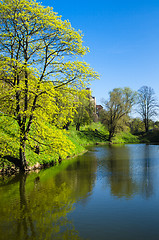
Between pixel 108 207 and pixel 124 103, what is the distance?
5299 cm

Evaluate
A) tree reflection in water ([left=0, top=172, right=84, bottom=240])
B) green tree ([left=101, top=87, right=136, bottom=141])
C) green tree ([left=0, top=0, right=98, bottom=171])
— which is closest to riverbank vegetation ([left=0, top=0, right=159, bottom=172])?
green tree ([left=0, top=0, right=98, bottom=171])

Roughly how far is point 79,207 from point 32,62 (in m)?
12.5

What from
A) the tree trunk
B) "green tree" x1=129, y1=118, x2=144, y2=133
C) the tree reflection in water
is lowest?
the tree reflection in water

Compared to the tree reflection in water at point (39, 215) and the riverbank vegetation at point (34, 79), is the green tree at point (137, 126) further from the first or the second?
the tree reflection in water at point (39, 215)

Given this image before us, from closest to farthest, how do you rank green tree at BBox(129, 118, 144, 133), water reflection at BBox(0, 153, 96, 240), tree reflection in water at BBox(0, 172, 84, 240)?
1. tree reflection in water at BBox(0, 172, 84, 240)
2. water reflection at BBox(0, 153, 96, 240)
3. green tree at BBox(129, 118, 144, 133)

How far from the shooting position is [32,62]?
18.2 meters

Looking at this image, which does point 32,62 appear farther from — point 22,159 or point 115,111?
point 115,111

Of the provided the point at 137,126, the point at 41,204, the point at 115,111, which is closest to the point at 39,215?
the point at 41,204

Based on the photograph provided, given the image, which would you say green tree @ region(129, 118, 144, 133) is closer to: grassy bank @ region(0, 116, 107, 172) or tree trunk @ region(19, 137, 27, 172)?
grassy bank @ region(0, 116, 107, 172)

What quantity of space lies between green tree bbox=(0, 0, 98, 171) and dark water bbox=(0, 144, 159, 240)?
16.4 ft

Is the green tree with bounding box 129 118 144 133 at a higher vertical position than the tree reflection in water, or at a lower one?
higher

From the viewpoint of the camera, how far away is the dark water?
8172 millimetres

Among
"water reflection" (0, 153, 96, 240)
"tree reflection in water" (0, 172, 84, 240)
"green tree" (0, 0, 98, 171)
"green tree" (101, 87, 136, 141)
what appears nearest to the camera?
"tree reflection in water" (0, 172, 84, 240)

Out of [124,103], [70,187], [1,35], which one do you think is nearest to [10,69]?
[1,35]
